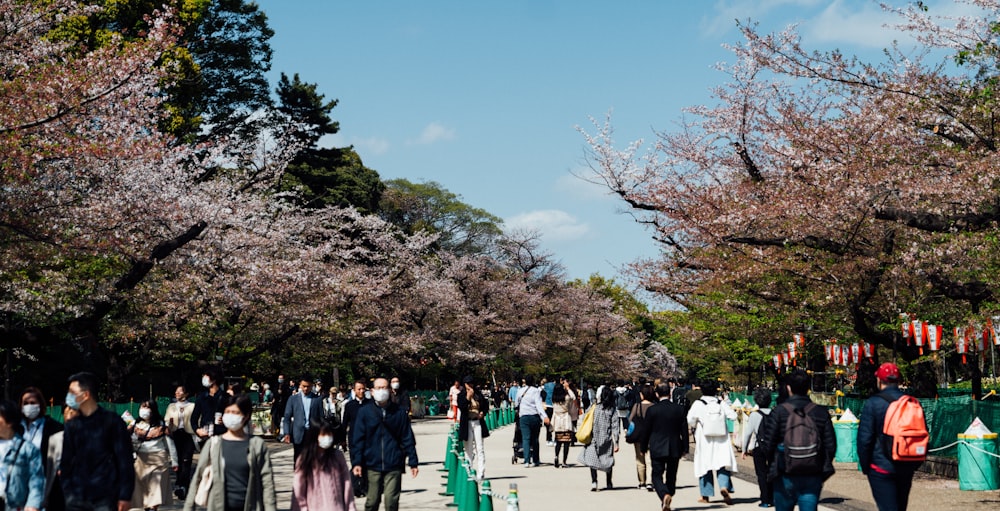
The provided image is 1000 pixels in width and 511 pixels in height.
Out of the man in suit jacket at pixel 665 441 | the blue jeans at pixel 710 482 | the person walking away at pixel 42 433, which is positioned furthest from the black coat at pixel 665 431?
the person walking away at pixel 42 433

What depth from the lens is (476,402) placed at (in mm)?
17547

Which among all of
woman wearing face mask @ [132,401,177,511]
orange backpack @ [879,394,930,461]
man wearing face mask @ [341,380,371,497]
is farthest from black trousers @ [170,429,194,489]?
orange backpack @ [879,394,930,461]

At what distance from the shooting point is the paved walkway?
14.0 m

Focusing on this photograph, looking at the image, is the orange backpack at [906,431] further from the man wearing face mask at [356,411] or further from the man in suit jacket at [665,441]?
the man wearing face mask at [356,411]

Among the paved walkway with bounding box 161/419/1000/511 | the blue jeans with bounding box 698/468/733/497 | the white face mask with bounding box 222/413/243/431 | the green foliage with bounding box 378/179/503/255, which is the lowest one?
the paved walkway with bounding box 161/419/1000/511

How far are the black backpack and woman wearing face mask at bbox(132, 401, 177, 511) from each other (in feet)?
24.7

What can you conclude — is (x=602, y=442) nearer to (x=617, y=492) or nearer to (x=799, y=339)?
(x=617, y=492)

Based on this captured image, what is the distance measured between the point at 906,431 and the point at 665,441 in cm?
453

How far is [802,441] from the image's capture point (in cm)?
962

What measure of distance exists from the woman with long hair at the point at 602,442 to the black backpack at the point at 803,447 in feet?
21.2

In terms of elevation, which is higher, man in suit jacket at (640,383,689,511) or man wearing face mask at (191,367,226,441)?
man wearing face mask at (191,367,226,441)

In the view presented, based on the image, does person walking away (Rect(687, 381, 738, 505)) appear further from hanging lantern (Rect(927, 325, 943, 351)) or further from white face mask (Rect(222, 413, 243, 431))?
white face mask (Rect(222, 413, 243, 431))

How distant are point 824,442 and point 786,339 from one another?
2296 cm

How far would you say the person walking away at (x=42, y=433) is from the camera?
7.98 metres
